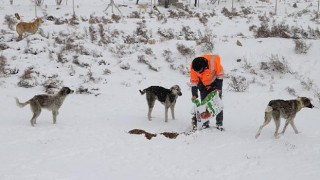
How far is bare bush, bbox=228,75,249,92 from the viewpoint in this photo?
43.2 ft

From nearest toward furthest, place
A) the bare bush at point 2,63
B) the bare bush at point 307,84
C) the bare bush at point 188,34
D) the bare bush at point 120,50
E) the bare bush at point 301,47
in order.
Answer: the bare bush at point 307,84, the bare bush at point 2,63, the bare bush at point 301,47, the bare bush at point 120,50, the bare bush at point 188,34

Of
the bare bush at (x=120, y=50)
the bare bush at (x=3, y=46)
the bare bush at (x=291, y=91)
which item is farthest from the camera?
the bare bush at (x=120, y=50)

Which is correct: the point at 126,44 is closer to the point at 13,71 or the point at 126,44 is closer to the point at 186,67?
the point at 186,67

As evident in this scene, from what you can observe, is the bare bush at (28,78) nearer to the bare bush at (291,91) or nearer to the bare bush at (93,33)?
the bare bush at (93,33)

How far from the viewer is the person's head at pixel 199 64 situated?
812 centimetres

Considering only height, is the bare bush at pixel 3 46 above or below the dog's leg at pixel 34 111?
above

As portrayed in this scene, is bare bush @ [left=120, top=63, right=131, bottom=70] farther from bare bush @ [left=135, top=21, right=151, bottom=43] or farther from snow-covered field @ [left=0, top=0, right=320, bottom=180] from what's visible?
bare bush @ [left=135, top=21, right=151, bottom=43]

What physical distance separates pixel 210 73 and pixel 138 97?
15.6ft

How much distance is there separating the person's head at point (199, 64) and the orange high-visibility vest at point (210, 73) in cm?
17

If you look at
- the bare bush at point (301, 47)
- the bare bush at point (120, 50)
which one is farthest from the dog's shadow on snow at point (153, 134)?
the bare bush at point (301, 47)

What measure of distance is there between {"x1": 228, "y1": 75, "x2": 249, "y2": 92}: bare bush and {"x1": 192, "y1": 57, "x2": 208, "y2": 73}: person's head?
5.23 m

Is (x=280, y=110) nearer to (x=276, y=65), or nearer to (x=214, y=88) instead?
(x=214, y=88)

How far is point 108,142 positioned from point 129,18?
1642 cm

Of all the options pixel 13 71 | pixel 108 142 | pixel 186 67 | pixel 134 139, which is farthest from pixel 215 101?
pixel 13 71
